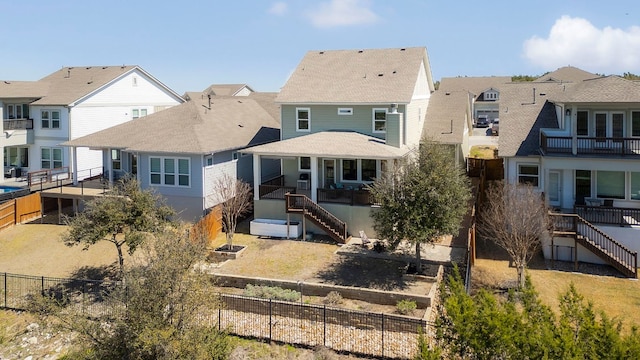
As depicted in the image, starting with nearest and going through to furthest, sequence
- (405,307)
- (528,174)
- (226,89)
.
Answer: (405,307), (528,174), (226,89)

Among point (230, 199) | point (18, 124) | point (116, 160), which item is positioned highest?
point (18, 124)

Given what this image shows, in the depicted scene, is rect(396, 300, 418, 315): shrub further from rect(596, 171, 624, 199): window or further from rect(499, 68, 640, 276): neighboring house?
rect(596, 171, 624, 199): window

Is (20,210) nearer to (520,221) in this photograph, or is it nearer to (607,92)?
(520,221)

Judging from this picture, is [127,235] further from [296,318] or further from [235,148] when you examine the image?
[235,148]

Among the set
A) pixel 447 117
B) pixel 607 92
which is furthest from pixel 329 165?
pixel 607 92

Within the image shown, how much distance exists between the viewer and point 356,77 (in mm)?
31312

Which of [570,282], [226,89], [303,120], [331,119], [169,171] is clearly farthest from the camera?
[226,89]

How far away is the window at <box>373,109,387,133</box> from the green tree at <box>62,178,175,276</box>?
13002mm

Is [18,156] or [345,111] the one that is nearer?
[345,111]

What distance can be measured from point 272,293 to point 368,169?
450 inches

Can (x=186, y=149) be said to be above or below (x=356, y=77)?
below

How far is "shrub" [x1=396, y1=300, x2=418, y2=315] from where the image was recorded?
55.3ft

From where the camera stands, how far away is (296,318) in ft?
54.5

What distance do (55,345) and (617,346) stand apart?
53.7ft
